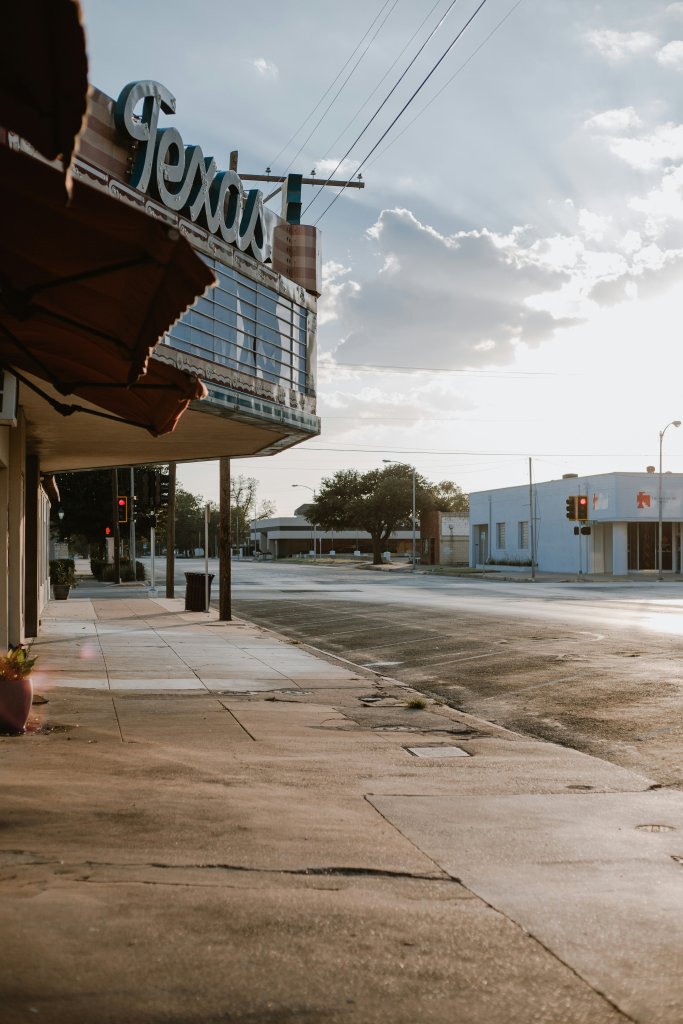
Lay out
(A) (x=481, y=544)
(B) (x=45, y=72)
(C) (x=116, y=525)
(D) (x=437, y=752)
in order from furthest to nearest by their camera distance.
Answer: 1. (A) (x=481, y=544)
2. (C) (x=116, y=525)
3. (D) (x=437, y=752)
4. (B) (x=45, y=72)

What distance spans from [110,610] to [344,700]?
16.9 m

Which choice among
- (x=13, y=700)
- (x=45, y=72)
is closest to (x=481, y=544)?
(x=13, y=700)

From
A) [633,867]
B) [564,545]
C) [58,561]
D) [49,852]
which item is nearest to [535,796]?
[633,867]

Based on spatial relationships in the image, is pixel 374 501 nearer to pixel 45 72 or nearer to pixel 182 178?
pixel 182 178

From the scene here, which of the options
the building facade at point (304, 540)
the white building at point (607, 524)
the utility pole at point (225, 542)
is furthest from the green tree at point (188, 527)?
→ the utility pole at point (225, 542)

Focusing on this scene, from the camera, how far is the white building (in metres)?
58.3

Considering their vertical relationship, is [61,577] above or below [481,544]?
below

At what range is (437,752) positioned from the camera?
8.85 meters

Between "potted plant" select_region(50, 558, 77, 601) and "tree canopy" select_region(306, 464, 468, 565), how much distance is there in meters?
45.8

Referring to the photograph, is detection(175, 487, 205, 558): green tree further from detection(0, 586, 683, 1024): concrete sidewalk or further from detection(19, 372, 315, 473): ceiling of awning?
detection(0, 586, 683, 1024): concrete sidewalk

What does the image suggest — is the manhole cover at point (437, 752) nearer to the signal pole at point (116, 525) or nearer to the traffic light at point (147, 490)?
the traffic light at point (147, 490)

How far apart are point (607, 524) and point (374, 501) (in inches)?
1000

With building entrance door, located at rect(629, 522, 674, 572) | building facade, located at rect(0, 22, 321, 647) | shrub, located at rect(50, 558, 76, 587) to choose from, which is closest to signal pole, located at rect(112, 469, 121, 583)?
shrub, located at rect(50, 558, 76, 587)

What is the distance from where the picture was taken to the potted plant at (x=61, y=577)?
33.6 meters
